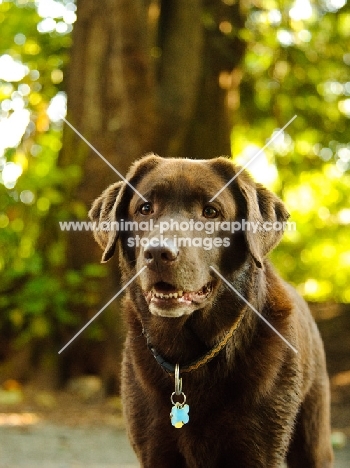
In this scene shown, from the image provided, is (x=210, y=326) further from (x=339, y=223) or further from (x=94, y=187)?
(x=339, y=223)

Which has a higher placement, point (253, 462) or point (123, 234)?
point (123, 234)

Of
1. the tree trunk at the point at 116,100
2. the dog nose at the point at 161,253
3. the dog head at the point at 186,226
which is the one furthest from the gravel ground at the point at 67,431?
the dog nose at the point at 161,253

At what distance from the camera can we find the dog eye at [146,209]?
360 cm

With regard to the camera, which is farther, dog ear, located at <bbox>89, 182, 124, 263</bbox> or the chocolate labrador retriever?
dog ear, located at <bbox>89, 182, 124, 263</bbox>

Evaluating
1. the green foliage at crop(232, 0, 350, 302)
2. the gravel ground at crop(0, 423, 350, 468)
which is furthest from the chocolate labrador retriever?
the green foliage at crop(232, 0, 350, 302)

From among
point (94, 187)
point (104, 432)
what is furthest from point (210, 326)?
point (94, 187)

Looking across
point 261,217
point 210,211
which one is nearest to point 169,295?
point 210,211

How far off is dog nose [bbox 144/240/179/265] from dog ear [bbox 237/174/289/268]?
45 cm

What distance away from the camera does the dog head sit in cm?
326

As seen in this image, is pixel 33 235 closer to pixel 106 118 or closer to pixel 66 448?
pixel 106 118

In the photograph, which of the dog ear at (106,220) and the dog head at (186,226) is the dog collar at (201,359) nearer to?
the dog head at (186,226)

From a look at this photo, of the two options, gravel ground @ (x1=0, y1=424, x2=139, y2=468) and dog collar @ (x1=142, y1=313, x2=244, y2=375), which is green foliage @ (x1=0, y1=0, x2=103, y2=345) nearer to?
gravel ground @ (x1=0, y1=424, x2=139, y2=468)

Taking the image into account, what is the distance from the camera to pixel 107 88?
780 centimetres

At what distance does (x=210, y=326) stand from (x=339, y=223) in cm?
1012
